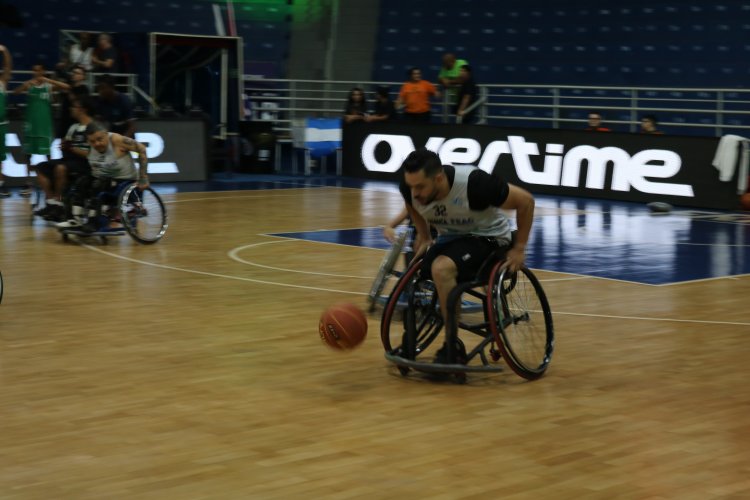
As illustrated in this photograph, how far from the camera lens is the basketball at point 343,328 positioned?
6988mm

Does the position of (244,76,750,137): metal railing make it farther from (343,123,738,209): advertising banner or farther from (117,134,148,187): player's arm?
(117,134,148,187): player's arm

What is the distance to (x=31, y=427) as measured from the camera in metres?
6.00

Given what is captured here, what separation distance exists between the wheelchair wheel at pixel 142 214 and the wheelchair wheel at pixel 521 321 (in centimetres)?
643

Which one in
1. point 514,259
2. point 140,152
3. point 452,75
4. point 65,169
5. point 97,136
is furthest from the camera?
point 452,75

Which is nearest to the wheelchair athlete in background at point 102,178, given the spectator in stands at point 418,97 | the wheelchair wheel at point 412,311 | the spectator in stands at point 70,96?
the spectator in stands at point 70,96

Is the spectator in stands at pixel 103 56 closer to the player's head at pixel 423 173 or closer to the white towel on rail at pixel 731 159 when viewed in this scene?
the white towel on rail at pixel 731 159

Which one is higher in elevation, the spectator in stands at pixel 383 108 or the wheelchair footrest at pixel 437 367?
the spectator in stands at pixel 383 108

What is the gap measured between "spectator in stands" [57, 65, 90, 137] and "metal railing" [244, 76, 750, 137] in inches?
257

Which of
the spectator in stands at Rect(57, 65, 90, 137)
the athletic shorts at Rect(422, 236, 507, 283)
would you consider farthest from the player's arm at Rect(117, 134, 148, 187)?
the athletic shorts at Rect(422, 236, 507, 283)

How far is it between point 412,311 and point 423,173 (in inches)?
35.4

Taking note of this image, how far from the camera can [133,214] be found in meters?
13.2

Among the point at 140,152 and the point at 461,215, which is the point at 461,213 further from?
the point at 140,152

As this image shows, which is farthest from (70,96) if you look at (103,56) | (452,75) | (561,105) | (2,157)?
(561,105)

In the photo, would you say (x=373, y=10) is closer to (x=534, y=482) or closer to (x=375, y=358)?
(x=375, y=358)
